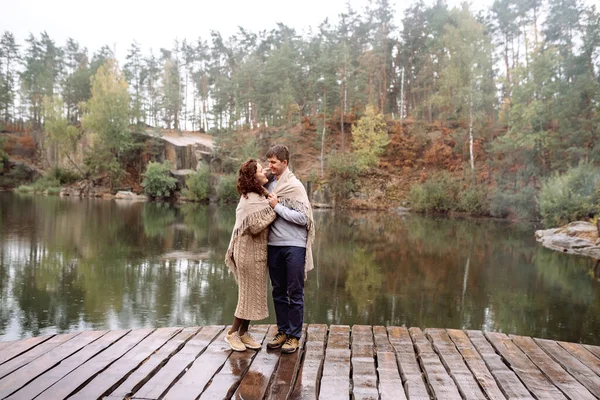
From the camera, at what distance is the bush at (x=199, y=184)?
36.6 meters

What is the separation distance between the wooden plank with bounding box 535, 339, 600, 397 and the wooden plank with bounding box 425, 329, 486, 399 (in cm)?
78

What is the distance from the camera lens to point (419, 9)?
4225cm

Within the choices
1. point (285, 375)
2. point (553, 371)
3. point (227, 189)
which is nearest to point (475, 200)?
point (227, 189)

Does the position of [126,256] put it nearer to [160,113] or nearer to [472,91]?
[472,91]

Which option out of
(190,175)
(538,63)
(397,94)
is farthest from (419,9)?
(190,175)

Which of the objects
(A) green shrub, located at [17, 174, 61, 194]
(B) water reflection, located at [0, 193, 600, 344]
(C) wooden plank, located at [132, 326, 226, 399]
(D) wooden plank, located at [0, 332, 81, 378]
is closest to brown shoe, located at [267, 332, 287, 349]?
(C) wooden plank, located at [132, 326, 226, 399]

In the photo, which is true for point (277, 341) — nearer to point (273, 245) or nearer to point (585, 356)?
point (273, 245)

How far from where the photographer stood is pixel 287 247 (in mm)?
3752

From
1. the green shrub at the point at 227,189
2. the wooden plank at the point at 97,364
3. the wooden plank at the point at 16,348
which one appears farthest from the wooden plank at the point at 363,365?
the green shrub at the point at 227,189

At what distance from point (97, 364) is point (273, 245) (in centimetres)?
156

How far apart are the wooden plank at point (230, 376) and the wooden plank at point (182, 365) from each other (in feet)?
0.39

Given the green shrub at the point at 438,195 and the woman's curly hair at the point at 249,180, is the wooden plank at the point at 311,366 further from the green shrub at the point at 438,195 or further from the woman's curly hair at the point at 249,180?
the green shrub at the point at 438,195

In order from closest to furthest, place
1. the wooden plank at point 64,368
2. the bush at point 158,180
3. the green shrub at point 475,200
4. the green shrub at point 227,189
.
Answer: the wooden plank at point 64,368, the green shrub at point 475,200, the green shrub at point 227,189, the bush at point 158,180

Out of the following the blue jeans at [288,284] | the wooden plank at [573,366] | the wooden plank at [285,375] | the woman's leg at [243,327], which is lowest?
the wooden plank at [573,366]
